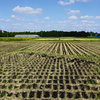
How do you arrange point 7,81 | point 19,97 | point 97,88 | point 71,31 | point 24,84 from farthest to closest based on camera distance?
point 71,31
point 7,81
point 24,84
point 97,88
point 19,97

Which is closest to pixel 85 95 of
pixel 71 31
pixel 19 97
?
pixel 19 97

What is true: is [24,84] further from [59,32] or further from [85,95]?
[59,32]

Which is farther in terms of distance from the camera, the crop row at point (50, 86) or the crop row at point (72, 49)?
the crop row at point (72, 49)

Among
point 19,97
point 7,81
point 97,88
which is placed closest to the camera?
point 19,97

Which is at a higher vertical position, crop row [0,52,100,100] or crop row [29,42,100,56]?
crop row [29,42,100,56]

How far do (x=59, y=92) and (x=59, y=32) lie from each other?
78089 mm

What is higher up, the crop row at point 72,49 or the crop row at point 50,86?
the crop row at point 72,49

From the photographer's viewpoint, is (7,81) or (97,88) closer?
(97,88)

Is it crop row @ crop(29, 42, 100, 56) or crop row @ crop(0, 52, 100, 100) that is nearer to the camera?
crop row @ crop(0, 52, 100, 100)

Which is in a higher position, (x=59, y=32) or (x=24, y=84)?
(x=59, y=32)

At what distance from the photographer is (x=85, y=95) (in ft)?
13.5

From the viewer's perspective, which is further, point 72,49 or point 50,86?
point 72,49

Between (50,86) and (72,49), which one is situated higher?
(72,49)

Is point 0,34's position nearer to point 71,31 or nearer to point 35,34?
point 35,34
